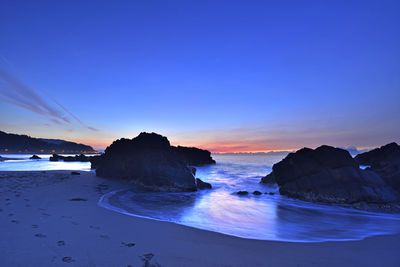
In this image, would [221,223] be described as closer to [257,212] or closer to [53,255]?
[257,212]

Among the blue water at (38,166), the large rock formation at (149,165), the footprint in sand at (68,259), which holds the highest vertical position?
the large rock formation at (149,165)

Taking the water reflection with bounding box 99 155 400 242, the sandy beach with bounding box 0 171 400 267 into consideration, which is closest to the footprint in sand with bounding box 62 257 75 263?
the sandy beach with bounding box 0 171 400 267

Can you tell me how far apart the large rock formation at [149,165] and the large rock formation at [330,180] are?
7.37 m

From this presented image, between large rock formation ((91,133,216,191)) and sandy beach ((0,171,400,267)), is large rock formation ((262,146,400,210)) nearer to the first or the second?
sandy beach ((0,171,400,267))

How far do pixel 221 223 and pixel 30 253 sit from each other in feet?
18.0

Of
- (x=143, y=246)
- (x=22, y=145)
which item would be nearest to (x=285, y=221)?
(x=143, y=246)

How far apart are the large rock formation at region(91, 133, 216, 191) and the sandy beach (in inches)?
317

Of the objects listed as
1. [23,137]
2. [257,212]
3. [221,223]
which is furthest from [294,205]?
[23,137]

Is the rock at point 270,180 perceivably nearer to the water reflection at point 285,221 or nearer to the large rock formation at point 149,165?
the large rock formation at point 149,165

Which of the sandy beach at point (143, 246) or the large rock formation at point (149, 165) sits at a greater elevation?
the large rock formation at point (149, 165)

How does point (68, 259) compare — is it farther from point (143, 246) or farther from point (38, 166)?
point (38, 166)

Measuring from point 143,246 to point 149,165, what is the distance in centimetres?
1134

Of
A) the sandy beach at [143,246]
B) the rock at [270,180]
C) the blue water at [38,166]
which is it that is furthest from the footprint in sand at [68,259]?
the blue water at [38,166]

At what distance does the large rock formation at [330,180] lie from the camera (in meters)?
10.5
